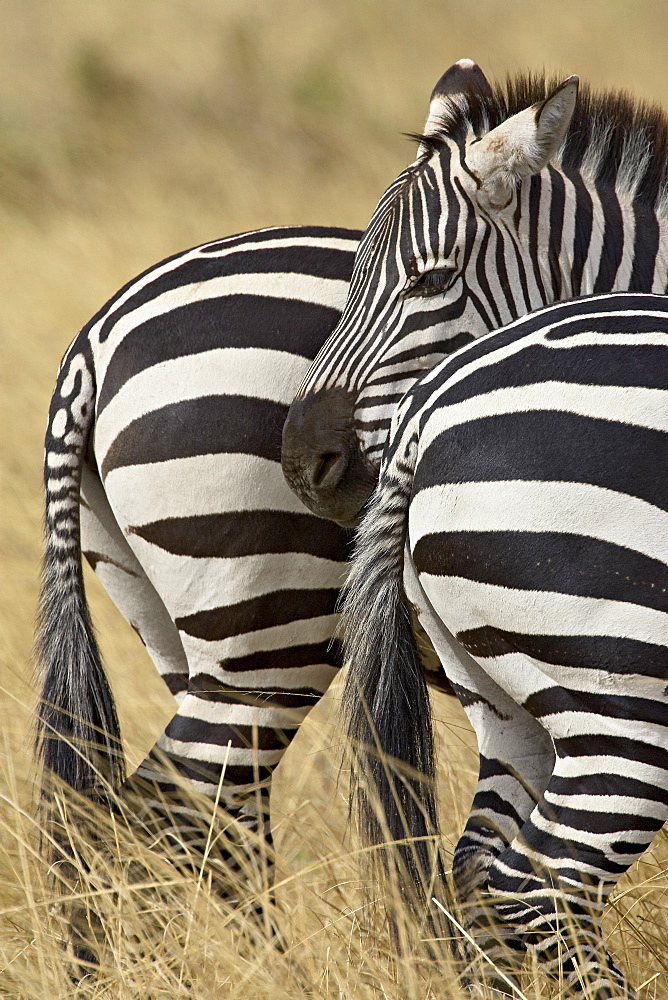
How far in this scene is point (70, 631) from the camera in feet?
7.63

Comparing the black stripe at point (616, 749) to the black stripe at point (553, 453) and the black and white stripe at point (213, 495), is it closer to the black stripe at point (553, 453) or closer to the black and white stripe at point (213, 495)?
the black stripe at point (553, 453)

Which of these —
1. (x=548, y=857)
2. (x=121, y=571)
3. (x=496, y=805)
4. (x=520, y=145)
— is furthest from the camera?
(x=121, y=571)

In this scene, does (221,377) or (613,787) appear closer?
(613,787)

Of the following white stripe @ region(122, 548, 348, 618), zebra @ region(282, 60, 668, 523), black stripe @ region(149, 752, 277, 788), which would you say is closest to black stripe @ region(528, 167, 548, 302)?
zebra @ region(282, 60, 668, 523)

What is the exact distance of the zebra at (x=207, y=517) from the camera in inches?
83.4

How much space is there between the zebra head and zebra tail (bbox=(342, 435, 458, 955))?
0.28 metres

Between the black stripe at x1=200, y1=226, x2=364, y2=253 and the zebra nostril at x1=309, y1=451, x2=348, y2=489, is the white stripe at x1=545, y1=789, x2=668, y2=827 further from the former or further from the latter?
the black stripe at x1=200, y1=226, x2=364, y2=253

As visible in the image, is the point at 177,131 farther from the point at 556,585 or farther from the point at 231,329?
the point at 556,585

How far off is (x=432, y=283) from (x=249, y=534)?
2.23 feet

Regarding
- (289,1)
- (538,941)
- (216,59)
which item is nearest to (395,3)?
(289,1)

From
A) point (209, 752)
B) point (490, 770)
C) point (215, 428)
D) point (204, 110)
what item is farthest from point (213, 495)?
point (204, 110)

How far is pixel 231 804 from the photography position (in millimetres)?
2225

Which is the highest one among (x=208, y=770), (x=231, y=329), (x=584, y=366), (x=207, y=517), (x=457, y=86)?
(x=457, y=86)

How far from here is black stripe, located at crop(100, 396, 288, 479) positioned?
6.88 ft
